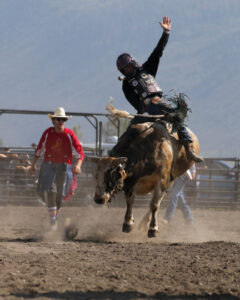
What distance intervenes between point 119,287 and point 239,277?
111 cm

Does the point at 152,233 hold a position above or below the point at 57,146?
below

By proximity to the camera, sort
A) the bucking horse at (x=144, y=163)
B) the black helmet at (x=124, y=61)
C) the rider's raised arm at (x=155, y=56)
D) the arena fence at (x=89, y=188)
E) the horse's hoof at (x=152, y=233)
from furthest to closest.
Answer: the arena fence at (x=89, y=188) → the rider's raised arm at (x=155, y=56) → the black helmet at (x=124, y=61) → the horse's hoof at (x=152, y=233) → the bucking horse at (x=144, y=163)

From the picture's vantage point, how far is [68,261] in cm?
580

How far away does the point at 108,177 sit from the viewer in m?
7.45

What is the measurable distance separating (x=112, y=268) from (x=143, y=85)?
12.0ft

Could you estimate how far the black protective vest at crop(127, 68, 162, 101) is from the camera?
28.4 ft

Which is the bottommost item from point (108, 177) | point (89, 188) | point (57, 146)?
point (89, 188)

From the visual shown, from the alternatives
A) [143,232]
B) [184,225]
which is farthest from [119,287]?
[184,225]

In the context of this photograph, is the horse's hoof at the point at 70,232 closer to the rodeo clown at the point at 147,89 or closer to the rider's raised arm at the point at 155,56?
the rodeo clown at the point at 147,89

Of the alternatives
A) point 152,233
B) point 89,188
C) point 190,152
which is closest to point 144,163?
point 152,233

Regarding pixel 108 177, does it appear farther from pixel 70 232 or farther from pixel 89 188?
pixel 89 188

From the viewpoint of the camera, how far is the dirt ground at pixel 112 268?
16.0ft

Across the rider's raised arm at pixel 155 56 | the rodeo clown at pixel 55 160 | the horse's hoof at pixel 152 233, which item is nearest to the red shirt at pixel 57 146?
the rodeo clown at pixel 55 160

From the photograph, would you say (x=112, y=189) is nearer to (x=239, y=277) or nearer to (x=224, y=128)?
(x=239, y=277)
